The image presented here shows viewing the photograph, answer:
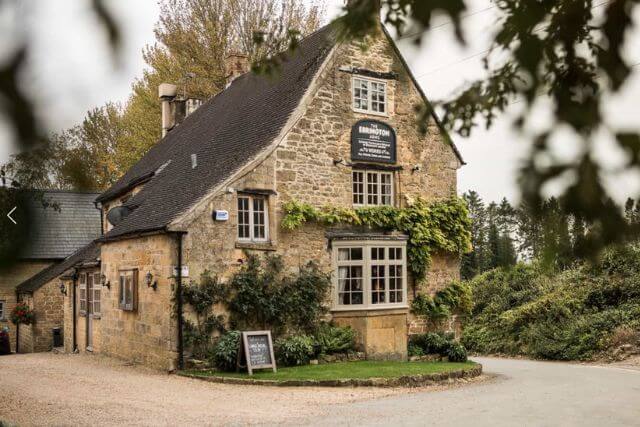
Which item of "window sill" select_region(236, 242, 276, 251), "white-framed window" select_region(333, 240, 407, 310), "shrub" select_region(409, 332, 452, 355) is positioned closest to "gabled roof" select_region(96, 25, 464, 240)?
"window sill" select_region(236, 242, 276, 251)

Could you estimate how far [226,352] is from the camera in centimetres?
1616

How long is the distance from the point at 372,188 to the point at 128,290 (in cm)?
702

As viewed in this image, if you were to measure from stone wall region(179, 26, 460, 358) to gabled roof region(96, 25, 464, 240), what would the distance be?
0.50 m

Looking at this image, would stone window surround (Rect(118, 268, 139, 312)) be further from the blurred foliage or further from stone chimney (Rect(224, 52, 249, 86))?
the blurred foliage

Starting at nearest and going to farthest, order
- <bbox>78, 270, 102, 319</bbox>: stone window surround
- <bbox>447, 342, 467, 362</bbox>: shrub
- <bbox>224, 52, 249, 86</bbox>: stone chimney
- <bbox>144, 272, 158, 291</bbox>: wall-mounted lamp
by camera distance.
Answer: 1. <bbox>144, 272, 158, 291</bbox>: wall-mounted lamp
2. <bbox>447, 342, 467, 362</bbox>: shrub
3. <bbox>78, 270, 102, 319</bbox>: stone window surround
4. <bbox>224, 52, 249, 86</bbox>: stone chimney

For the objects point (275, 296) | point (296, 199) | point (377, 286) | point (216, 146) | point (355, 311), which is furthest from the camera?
point (216, 146)

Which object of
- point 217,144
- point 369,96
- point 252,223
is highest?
point 369,96

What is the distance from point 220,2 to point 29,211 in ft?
115

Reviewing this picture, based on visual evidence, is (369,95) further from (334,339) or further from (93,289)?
(93,289)

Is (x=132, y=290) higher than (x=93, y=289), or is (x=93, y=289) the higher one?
(x=132, y=290)

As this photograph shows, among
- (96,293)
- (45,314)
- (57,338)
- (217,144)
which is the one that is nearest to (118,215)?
(96,293)

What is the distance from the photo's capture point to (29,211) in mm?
1424

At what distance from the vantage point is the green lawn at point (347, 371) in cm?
1498

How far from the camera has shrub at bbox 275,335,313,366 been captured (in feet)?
56.1
